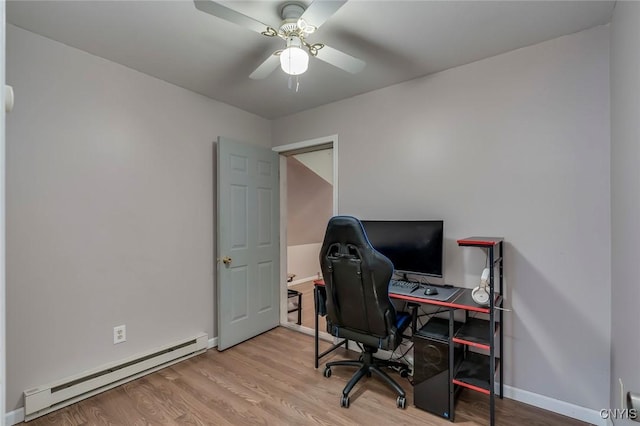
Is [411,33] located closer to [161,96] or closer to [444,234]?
[444,234]

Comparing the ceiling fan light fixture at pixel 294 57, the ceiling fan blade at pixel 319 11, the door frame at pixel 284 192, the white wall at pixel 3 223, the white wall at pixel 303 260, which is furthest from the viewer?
the white wall at pixel 303 260

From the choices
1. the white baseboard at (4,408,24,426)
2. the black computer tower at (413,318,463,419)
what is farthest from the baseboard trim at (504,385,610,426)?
the white baseboard at (4,408,24,426)

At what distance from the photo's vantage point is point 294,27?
5.24 feet

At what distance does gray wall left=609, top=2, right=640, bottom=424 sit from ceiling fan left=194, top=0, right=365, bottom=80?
4.10 ft

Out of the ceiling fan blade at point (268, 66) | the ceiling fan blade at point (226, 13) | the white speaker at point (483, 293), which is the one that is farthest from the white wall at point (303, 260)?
the ceiling fan blade at point (226, 13)

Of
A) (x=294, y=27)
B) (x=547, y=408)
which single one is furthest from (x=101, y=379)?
(x=547, y=408)

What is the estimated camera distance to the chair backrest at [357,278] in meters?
1.91

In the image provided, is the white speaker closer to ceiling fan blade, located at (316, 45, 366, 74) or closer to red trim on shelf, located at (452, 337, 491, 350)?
red trim on shelf, located at (452, 337, 491, 350)

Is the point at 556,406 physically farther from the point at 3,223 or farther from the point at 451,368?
the point at 3,223

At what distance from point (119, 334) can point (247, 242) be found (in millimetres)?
1302

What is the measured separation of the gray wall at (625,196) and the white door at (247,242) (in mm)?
2753

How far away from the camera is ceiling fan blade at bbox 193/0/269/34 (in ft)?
4.24

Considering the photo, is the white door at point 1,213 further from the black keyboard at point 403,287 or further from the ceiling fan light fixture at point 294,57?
the black keyboard at point 403,287

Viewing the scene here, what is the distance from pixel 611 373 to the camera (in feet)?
5.71
